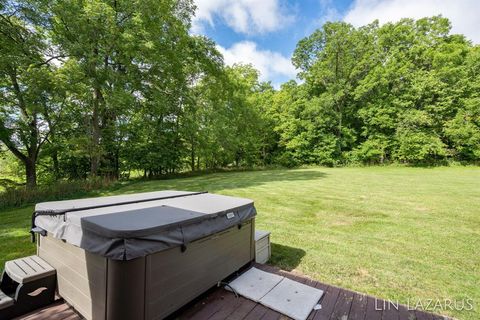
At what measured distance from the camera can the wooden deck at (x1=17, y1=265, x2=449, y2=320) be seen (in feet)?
6.23

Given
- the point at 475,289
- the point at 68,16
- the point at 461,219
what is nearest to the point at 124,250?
the point at 475,289

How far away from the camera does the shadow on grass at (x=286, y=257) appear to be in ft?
9.79

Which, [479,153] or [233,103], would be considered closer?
[479,153]

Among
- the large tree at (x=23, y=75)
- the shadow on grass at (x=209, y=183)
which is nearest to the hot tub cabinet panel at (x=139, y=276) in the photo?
the shadow on grass at (x=209, y=183)

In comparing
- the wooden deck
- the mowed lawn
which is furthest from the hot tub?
the mowed lawn

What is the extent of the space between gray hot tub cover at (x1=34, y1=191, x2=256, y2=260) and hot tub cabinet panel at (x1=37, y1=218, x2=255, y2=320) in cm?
10

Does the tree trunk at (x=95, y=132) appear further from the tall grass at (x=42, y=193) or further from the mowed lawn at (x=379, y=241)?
the mowed lawn at (x=379, y=241)

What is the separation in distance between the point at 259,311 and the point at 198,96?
49.0ft

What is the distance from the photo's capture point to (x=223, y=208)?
2.39 meters

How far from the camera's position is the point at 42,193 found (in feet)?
23.3

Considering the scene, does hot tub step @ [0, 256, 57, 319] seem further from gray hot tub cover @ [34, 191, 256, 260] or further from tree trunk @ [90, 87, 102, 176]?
tree trunk @ [90, 87, 102, 176]

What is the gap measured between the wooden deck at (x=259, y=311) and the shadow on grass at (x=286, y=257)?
2.63 feet

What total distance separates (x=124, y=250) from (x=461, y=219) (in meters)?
6.07

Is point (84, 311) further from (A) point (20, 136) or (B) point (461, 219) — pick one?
(A) point (20, 136)
